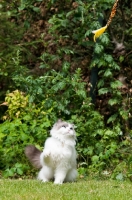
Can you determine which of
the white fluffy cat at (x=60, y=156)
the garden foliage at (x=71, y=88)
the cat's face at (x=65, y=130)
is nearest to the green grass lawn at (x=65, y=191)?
the white fluffy cat at (x=60, y=156)

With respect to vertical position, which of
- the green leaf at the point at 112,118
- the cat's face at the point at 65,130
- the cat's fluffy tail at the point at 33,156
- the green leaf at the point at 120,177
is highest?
the cat's face at the point at 65,130

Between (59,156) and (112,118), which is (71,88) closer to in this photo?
(112,118)

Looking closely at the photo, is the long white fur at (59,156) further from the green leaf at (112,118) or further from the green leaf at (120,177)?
the green leaf at (112,118)

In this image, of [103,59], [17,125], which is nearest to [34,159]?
[17,125]

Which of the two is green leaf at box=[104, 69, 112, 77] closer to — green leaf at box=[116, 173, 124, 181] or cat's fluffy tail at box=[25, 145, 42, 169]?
green leaf at box=[116, 173, 124, 181]

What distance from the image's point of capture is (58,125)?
6531mm

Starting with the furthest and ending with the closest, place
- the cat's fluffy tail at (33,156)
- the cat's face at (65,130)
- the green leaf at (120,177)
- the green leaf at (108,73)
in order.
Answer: the green leaf at (108,73), the green leaf at (120,177), the cat's fluffy tail at (33,156), the cat's face at (65,130)

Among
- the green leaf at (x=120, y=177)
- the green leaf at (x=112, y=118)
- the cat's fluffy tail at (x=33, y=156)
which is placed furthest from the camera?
the green leaf at (x=112, y=118)

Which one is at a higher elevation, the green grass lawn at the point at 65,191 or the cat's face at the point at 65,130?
the cat's face at the point at 65,130

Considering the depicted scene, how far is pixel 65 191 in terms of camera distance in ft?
18.8

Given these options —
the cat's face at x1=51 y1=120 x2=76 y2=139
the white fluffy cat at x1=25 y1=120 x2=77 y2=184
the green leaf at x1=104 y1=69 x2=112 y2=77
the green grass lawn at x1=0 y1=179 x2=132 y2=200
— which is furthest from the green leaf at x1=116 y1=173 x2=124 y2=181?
the green leaf at x1=104 y1=69 x2=112 y2=77

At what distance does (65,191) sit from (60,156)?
0.64 m

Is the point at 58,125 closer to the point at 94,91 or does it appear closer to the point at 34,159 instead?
the point at 34,159

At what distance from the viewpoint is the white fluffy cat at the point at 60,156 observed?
6.29 meters
